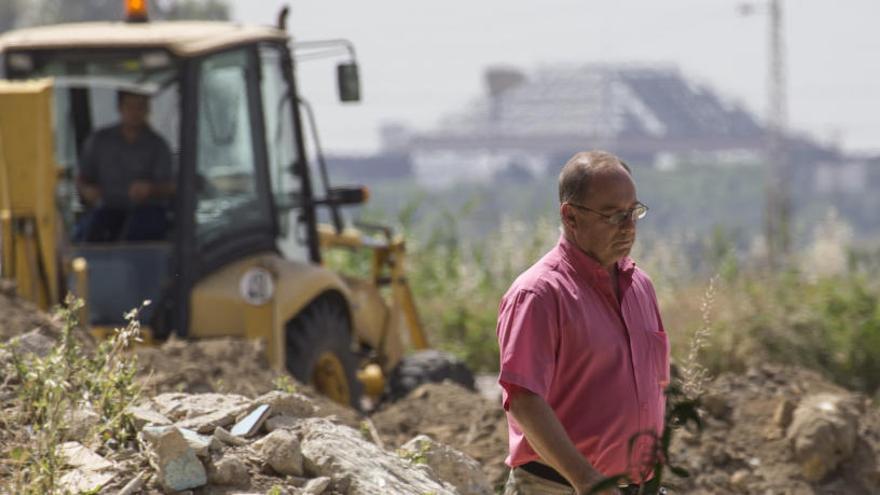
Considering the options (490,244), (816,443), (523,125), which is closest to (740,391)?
(816,443)

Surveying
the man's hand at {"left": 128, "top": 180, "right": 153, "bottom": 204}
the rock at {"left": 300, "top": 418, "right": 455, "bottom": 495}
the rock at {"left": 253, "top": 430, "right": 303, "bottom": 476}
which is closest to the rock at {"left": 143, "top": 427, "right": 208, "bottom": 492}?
the rock at {"left": 253, "top": 430, "right": 303, "bottom": 476}

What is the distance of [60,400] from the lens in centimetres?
602

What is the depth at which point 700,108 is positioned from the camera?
63.8 meters

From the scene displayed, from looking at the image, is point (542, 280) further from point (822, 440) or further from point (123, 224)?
point (123, 224)

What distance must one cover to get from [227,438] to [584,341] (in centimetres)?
151

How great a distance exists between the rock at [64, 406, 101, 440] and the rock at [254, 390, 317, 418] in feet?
2.04

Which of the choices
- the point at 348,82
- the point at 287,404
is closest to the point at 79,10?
the point at 348,82

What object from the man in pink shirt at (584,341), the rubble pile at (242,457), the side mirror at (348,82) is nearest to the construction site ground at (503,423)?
the rubble pile at (242,457)

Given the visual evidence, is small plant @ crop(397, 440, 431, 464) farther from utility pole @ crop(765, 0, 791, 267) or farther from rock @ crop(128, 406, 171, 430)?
utility pole @ crop(765, 0, 791, 267)

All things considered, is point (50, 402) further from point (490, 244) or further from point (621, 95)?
point (621, 95)

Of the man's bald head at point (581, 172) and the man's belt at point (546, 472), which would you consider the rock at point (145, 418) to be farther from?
the man's bald head at point (581, 172)

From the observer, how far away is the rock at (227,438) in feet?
20.3

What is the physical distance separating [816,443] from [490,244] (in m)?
12.5

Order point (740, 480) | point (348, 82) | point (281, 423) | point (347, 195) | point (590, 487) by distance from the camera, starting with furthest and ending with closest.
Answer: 1. point (348, 82)
2. point (347, 195)
3. point (740, 480)
4. point (281, 423)
5. point (590, 487)
